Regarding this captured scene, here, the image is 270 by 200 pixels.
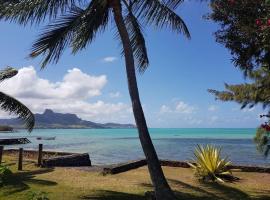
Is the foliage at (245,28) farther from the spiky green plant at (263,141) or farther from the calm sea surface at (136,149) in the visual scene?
the calm sea surface at (136,149)

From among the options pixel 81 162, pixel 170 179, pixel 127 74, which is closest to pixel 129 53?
pixel 127 74

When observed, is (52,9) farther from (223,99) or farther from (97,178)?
(223,99)

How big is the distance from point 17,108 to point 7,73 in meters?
1.59

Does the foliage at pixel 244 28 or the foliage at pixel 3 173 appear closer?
the foliage at pixel 244 28

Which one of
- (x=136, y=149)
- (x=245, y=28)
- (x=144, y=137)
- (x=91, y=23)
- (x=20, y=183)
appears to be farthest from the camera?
(x=136, y=149)

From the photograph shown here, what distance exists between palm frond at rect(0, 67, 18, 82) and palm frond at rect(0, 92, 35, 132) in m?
0.81

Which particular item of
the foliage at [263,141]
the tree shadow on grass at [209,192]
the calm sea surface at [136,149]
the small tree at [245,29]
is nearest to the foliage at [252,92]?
the foliage at [263,141]

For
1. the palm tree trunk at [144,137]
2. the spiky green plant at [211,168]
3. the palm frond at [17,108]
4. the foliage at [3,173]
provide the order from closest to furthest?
the palm tree trunk at [144,137], the foliage at [3,173], the spiky green plant at [211,168], the palm frond at [17,108]

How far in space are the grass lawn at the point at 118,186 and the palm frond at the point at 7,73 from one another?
4095 mm

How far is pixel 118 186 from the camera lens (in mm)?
13867

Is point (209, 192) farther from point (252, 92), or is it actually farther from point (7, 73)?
point (7, 73)

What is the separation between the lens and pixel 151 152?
33.7 ft

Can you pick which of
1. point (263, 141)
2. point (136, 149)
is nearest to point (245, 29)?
point (263, 141)

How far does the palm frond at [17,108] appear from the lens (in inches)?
704
